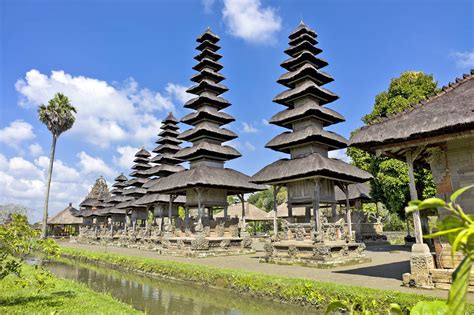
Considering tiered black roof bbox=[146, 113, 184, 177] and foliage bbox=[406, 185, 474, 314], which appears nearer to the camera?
foliage bbox=[406, 185, 474, 314]

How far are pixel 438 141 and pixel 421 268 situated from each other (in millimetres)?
3490

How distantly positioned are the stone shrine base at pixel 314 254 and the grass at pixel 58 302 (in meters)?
8.72

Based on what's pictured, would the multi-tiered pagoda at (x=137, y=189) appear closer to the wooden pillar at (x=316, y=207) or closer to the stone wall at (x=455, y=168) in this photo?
the wooden pillar at (x=316, y=207)

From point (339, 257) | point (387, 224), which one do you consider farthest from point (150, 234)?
point (387, 224)

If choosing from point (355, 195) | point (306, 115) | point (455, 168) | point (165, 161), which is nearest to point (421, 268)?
point (455, 168)

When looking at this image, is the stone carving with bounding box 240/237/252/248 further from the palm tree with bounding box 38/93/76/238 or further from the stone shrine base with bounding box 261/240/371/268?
the palm tree with bounding box 38/93/76/238

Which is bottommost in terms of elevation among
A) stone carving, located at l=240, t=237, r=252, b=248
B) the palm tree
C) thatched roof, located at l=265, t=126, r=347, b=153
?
stone carving, located at l=240, t=237, r=252, b=248

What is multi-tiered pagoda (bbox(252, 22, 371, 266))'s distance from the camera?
15.2 m

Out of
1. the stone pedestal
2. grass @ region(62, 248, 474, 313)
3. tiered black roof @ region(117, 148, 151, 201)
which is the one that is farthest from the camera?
tiered black roof @ region(117, 148, 151, 201)

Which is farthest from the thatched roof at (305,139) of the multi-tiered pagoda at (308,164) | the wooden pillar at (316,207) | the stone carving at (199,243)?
the stone carving at (199,243)

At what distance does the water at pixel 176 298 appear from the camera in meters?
9.13

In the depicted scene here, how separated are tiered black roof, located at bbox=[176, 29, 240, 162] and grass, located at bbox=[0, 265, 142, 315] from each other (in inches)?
558

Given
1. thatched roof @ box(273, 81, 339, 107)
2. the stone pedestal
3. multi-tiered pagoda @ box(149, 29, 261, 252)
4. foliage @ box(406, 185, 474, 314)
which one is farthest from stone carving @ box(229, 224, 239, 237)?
foliage @ box(406, 185, 474, 314)

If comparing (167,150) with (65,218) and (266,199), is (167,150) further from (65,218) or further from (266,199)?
(65,218)
